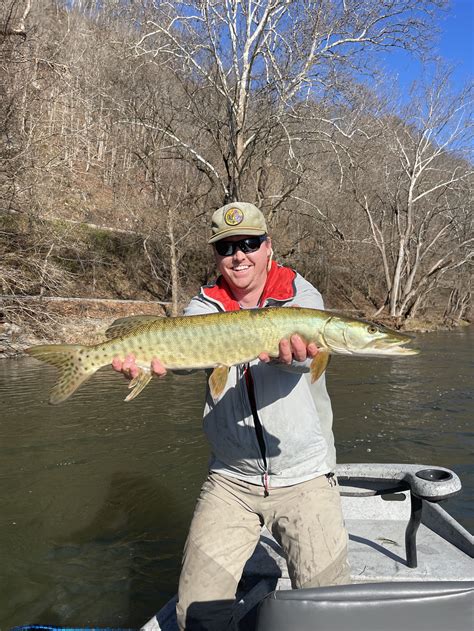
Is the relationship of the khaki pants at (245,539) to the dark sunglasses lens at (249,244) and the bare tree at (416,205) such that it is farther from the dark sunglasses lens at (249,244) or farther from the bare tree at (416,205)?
the bare tree at (416,205)

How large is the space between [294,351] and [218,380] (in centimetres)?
48

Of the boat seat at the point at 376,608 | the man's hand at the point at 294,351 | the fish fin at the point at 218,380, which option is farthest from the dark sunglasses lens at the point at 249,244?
the boat seat at the point at 376,608

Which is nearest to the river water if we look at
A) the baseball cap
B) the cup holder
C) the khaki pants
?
the khaki pants

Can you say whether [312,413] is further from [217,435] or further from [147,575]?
[147,575]

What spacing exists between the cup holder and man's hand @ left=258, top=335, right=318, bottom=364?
1132 millimetres

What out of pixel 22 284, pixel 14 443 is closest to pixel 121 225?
pixel 22 284

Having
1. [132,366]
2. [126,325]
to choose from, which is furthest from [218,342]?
[126,325]

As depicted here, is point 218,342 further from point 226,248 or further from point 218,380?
point 226,248

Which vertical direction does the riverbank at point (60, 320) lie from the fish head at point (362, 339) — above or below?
above

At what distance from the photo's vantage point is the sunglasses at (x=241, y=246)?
10.7 feet

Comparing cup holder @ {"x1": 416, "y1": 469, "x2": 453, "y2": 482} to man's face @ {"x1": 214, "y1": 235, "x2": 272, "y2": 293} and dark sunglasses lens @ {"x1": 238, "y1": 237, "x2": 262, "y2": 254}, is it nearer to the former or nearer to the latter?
man's face @ {"x1": 214, "y1": 235, "x2": 272, "y2": 293}

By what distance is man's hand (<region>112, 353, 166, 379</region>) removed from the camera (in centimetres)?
323

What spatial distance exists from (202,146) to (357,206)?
11.3m

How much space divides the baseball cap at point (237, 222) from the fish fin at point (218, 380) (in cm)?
82
